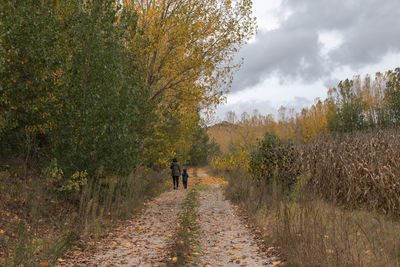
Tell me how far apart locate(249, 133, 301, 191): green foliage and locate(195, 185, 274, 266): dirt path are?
2.37 meters

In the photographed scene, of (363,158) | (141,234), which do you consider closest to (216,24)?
(363,158)

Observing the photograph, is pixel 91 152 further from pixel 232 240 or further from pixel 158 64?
pixel 158 64

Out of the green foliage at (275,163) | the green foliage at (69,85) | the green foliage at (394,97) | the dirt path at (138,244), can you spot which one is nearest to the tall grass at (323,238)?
the dirt path at (138,244)

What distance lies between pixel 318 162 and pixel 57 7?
10.8 metres

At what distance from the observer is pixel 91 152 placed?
352 inches

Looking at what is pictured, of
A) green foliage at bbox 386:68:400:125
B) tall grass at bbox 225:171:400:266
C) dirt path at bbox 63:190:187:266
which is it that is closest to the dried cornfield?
tall grass at bbox 225:171:400:266

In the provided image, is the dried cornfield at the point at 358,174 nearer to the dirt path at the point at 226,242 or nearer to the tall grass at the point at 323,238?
the tall grass at the point at 323,238

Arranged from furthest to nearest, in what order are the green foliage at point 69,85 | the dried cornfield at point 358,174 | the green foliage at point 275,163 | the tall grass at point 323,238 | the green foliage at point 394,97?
1. the green foliage at point 394,97
2. the green foliage at point 275,163
3. the dried cornfield at point 358,174
4. the green foliage at point 69,85
5. the tall grass at point 323,238

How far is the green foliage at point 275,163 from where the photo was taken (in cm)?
1234

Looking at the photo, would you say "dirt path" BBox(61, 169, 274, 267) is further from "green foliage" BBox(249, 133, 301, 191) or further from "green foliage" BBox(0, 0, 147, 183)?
"green foliage" BBox(249, 133, 301, 191)

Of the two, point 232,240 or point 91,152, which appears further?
point 91,152

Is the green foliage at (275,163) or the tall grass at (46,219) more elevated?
the green foliage at (275,163)

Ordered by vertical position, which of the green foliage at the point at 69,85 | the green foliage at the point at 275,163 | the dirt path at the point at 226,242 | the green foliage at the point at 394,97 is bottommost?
the dirt path at the point at 226,242

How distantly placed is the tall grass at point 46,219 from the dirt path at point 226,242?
9.09 feet
